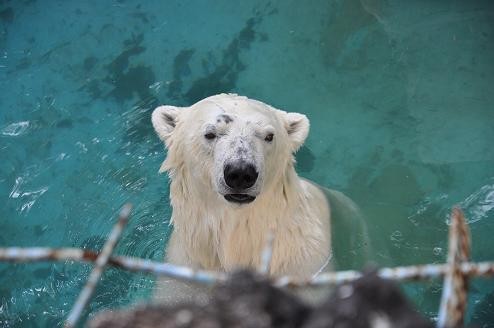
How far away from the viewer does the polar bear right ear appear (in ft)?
12.2

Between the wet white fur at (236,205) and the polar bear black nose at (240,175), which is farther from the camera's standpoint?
the wet white fur at (236,205)

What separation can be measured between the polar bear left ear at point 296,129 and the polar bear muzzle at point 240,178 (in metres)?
Result: 0.70

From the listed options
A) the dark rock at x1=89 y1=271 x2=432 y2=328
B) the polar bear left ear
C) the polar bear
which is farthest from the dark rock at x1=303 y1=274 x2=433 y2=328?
the polar bear left ear

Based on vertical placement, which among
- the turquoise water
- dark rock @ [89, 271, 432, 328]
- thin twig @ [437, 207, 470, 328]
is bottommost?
the turquoise water

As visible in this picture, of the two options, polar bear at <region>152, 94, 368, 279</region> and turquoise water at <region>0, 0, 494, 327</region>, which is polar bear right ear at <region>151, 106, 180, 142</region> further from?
turquoise water at <region>0, 0, 494, 327</region>

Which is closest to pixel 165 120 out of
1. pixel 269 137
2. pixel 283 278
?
pixel 269 137

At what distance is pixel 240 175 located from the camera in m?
3.02

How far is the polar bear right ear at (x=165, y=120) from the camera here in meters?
3.71

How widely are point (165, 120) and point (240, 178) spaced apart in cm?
90

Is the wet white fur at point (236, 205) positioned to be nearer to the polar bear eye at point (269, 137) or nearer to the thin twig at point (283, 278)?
the polar bear eye at point (269, 137)

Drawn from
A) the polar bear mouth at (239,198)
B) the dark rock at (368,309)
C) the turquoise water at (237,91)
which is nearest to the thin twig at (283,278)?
the dark rock at (368,309)

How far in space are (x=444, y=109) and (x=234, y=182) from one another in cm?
311

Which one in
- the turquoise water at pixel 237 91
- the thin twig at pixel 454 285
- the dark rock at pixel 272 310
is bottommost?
the turquoise water at pixel 237 91

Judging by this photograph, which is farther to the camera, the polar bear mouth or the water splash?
the water splash
